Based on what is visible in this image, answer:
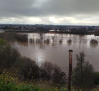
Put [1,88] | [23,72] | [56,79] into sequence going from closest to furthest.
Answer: [1,88] < [56,79] < [23,72]

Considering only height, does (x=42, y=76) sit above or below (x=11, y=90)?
below

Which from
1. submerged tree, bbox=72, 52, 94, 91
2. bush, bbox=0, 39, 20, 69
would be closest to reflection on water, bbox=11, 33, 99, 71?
bush, bbox=0, 39, 20, 69

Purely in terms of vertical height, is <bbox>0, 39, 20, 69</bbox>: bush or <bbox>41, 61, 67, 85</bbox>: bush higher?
<bbox>0, 39, 20, 69</bbox>: bush

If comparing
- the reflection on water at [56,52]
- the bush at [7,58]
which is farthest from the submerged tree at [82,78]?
the bush at [7,58]

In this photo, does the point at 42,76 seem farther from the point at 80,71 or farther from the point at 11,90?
the point at 11,90

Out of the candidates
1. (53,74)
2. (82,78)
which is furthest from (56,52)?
(82,78)

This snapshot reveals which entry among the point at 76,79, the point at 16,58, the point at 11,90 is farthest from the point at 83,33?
the point at 11,90

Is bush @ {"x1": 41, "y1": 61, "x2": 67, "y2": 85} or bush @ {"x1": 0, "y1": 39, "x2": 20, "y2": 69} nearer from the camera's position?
bush @ {"x1": 41, "y1": 61, "x2": 67, "y2": 85}

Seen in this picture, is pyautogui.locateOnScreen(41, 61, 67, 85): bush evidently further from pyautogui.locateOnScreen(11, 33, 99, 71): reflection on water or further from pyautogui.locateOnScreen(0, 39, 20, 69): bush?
pyautogui.locateOnScreen(0, 39, 20, 69): bush

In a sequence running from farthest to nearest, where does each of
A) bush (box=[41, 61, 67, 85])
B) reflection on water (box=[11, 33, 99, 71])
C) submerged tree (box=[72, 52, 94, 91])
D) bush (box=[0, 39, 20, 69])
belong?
1. reflection on water (box=[11, 33, 99, 71])
2. bush (box=[0, 39, 20, 69])
3. bush (box=[41, 61, 67, 85])
4. submerged tree (box=[72, 52, 94, 91])

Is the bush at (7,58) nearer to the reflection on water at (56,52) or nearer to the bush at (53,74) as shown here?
the reflection on water at (56,52)

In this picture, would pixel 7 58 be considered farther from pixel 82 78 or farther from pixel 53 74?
pixel 82 78
